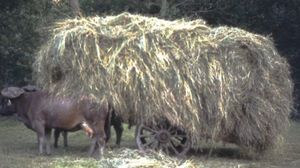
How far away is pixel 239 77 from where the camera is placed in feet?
41.2

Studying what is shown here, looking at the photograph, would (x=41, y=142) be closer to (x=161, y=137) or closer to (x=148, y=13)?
(x=161, y=137)

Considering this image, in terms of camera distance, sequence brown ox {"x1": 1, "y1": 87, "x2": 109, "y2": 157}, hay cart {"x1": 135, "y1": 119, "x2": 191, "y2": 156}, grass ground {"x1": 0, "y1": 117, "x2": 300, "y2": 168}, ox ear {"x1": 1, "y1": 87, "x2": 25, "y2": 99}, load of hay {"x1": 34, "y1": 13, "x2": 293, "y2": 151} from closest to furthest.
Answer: grass ground {"x1": 0, "y1": 117, "x2": 300, "y2": 168}
load of hay {"x1": 34, "y1": 13, "x2": 293, "y2": 151}
brown ox {"x1": 1, "y1": 87, "x2": 109, "y2": 157}
hay cart {"x1": 135, "y1": 119, "x2": 191, "y2": 156}
ox ear {"x1": 1, "y1": 87, "x2": 25, "y2": 99}

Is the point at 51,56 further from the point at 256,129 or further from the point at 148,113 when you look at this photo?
the point at 256,129

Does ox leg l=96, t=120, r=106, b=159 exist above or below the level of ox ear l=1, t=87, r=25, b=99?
below

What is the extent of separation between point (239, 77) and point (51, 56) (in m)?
3.60

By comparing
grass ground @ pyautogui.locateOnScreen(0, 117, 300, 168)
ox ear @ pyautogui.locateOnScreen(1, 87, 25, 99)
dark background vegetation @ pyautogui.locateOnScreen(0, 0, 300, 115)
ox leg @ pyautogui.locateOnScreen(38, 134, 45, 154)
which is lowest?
grass ground @ pyautogui.locateOnScreen(0, 117, 300, 168)

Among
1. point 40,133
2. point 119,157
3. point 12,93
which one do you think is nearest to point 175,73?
point 119,157

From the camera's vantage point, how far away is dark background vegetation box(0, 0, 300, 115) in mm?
21750

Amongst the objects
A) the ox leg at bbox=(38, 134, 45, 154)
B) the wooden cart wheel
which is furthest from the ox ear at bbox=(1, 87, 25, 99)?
the wooden cart wheel

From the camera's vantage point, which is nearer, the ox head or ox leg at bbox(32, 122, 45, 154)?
ox leg at bbox(32, 122, 45, 154)

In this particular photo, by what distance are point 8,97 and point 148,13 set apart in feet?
42.8

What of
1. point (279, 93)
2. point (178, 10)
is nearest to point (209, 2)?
point (178, 10)

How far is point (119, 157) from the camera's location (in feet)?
33.5

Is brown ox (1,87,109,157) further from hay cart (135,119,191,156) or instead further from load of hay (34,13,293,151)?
hay cart (135,119,191,156)
